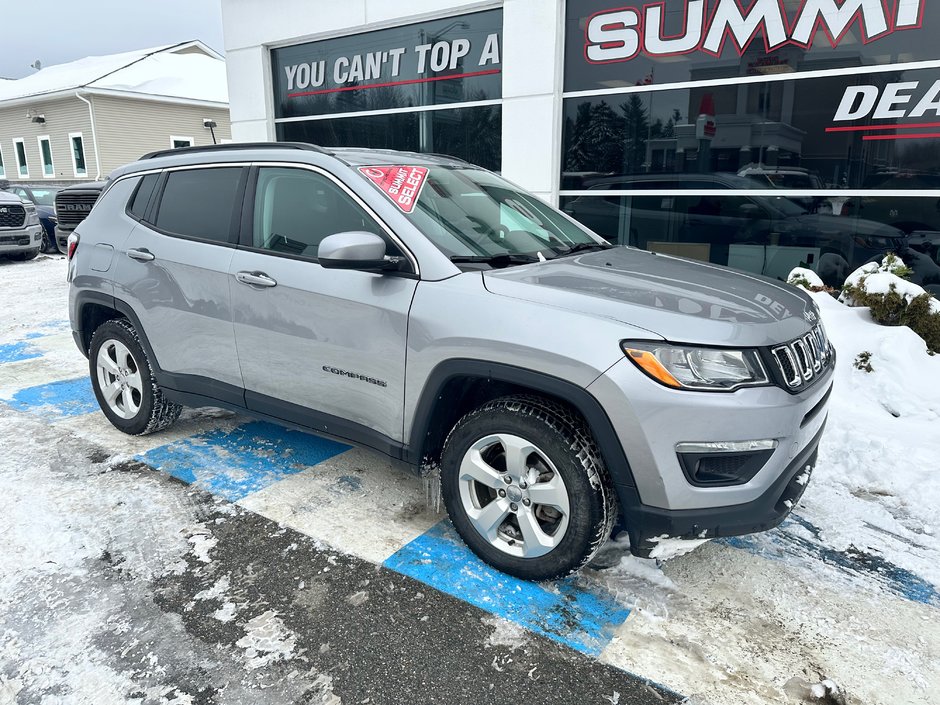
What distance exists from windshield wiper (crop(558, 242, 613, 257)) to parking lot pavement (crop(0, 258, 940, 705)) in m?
1.51

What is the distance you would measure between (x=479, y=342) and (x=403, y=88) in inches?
328

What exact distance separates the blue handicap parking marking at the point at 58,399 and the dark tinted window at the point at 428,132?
18.9 ft

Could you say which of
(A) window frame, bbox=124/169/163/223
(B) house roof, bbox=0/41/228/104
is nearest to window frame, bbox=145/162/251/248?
(A) window frame, bbox=124/169/163/223

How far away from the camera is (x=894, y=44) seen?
6.77 m

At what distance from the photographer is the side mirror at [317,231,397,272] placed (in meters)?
2.81

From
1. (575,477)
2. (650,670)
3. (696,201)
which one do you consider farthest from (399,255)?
(696,201)

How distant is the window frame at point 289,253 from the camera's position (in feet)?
9.80

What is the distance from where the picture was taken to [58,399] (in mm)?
5352

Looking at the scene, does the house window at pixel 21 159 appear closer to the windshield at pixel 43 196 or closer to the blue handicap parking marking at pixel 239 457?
the windshield at pixel 43 196

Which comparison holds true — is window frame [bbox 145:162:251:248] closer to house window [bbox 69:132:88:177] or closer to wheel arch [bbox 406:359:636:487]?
wheel arch [bbox 406:359:636:487]

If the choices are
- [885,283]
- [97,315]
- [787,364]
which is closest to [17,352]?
[97,315]

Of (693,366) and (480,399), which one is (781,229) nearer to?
(480,399)

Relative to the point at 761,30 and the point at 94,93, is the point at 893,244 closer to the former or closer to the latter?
the point at 761,30

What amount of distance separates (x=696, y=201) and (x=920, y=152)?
7.25 feet
